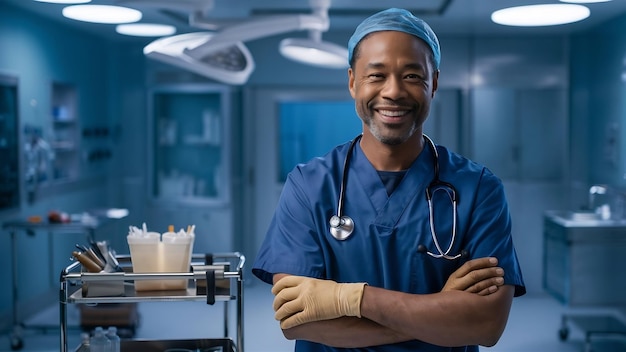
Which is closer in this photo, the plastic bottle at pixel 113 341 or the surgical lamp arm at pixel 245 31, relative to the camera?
the plastic bottle at pixel 113 341

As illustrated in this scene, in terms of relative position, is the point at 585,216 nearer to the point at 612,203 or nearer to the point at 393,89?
the point at 612,203

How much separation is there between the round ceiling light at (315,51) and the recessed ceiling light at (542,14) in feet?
2.62

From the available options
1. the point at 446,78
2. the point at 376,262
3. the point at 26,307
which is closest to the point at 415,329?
the point at 376,262

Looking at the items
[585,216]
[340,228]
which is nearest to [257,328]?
[585,216]

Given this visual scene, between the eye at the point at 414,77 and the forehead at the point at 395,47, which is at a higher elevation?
the forehead at the point at 395,47

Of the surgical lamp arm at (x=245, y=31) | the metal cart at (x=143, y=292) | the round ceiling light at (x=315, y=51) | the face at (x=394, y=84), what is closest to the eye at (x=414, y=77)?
the face at (x=394, y=84)

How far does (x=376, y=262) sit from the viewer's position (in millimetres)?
1429

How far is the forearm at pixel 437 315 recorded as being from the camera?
132cm

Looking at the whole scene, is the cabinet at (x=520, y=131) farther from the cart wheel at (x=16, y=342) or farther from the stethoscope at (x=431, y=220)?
the stethoscope at (x=431, y=220)

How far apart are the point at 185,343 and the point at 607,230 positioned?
293 centimetres

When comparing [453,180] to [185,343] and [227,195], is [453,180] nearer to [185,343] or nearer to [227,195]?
[185,343]

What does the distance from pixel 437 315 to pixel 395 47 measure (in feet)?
1.69

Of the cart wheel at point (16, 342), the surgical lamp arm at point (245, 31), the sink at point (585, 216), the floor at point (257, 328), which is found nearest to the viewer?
the surgical lamp arm at point (245, 31)

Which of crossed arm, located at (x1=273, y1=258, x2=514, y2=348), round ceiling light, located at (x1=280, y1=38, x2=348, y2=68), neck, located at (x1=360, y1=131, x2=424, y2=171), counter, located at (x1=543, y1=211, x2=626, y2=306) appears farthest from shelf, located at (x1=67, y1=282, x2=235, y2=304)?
counter, located at (x1=543, y1=211, x2=626, y2=306)
